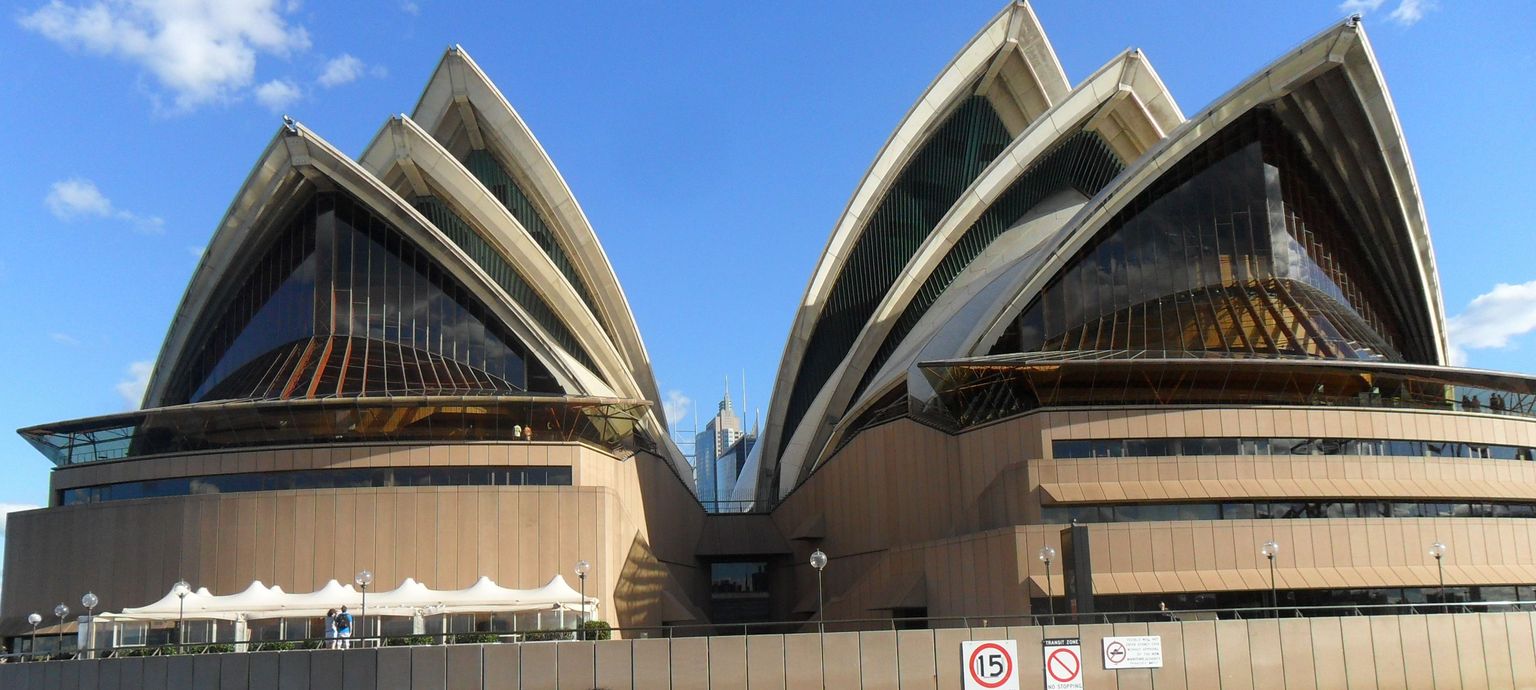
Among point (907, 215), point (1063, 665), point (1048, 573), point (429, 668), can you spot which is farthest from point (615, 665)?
point (907, 215)

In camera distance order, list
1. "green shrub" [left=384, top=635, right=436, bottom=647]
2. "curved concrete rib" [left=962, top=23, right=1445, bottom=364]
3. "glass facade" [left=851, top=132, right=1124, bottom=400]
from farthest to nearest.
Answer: "glass facade" [left=851, top=132, right=1124, bottom=400], "curved concrete rib" [left=962, top=23, right=1445, bottom=364], "green shrub" [left=384, top=635, right=436, bottom=647]

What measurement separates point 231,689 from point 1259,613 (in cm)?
2604

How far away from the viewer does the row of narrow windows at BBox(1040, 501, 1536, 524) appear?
3566 cm

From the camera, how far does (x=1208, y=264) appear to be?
43031 millimetres

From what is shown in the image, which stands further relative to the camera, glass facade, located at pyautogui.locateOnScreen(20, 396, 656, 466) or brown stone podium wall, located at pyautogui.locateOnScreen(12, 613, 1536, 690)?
glass facade, located at pyautogui.locateOnScreen(20, 396, 656, 466)

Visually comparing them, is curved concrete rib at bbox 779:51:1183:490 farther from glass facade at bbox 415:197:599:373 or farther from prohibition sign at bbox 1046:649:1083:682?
prohibition sign at bbox 1046:649:1083:682

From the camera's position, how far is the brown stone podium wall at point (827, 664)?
2506cm

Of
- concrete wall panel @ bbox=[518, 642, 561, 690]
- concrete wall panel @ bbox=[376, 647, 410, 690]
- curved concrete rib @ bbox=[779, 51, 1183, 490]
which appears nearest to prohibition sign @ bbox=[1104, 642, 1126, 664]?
concrete wall panel @ bbox=[518, 642, 561, 690]

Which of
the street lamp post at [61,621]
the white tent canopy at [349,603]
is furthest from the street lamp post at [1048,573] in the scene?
the street lamp post at [61,621]

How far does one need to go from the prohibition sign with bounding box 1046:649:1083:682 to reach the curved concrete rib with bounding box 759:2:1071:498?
104 feet

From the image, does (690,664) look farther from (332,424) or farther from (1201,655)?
(332,424)

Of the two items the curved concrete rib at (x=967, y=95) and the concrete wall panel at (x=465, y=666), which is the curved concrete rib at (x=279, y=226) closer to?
the curved concrete rib at (x=967, y=95)

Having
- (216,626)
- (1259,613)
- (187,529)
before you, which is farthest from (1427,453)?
(187,529)

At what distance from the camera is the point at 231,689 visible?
993 inches
